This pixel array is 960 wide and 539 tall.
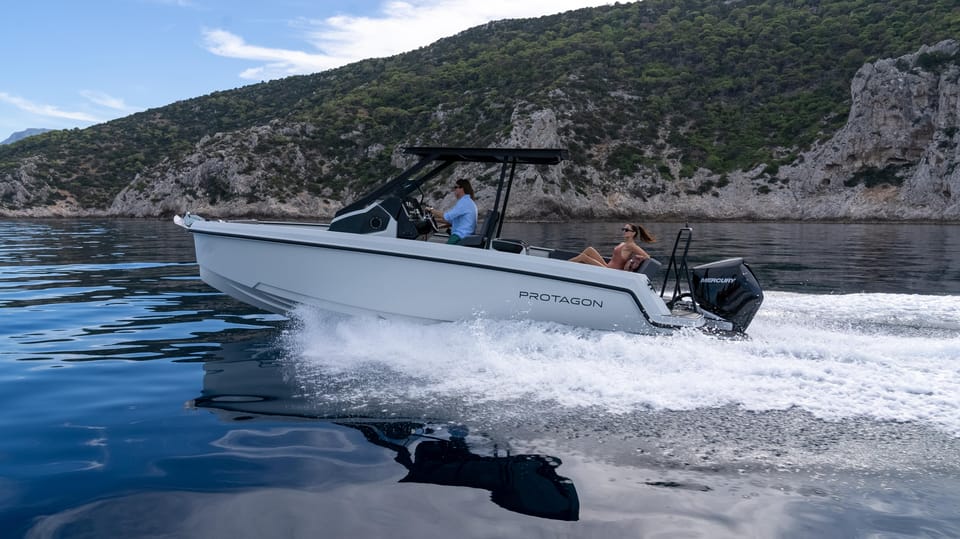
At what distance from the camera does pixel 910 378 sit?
559 centimetres

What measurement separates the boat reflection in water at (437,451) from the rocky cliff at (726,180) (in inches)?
1594

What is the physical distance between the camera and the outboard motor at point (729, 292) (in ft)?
24.5

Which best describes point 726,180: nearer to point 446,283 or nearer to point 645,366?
point 446,283

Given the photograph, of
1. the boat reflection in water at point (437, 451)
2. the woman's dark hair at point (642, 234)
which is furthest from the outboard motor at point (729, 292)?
the boat reflection in water at point (437, 451)

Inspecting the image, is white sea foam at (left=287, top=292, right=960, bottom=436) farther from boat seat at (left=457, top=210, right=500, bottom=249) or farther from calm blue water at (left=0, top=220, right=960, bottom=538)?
boat seat at (left=457, top=210, right=500, bottom=249)

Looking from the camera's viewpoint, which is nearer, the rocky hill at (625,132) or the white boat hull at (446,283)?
the white boat hull at (446,283)

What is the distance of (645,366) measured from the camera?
6.15m

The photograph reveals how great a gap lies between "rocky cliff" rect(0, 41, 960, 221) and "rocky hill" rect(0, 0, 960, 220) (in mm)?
135

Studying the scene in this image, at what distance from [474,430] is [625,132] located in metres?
54.8

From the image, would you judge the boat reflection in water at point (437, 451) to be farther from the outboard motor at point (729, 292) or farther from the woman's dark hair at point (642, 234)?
the outboard motor at point (729, 292)

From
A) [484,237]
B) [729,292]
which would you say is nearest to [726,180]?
[729,292]

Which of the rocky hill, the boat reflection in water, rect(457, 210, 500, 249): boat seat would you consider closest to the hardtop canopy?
rect(457, 210, 500, 249): boat seat

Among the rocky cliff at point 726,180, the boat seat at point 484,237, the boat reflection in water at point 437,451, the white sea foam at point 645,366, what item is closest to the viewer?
the boat reflection in water at point 437,451

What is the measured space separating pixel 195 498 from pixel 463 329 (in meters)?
3.65
